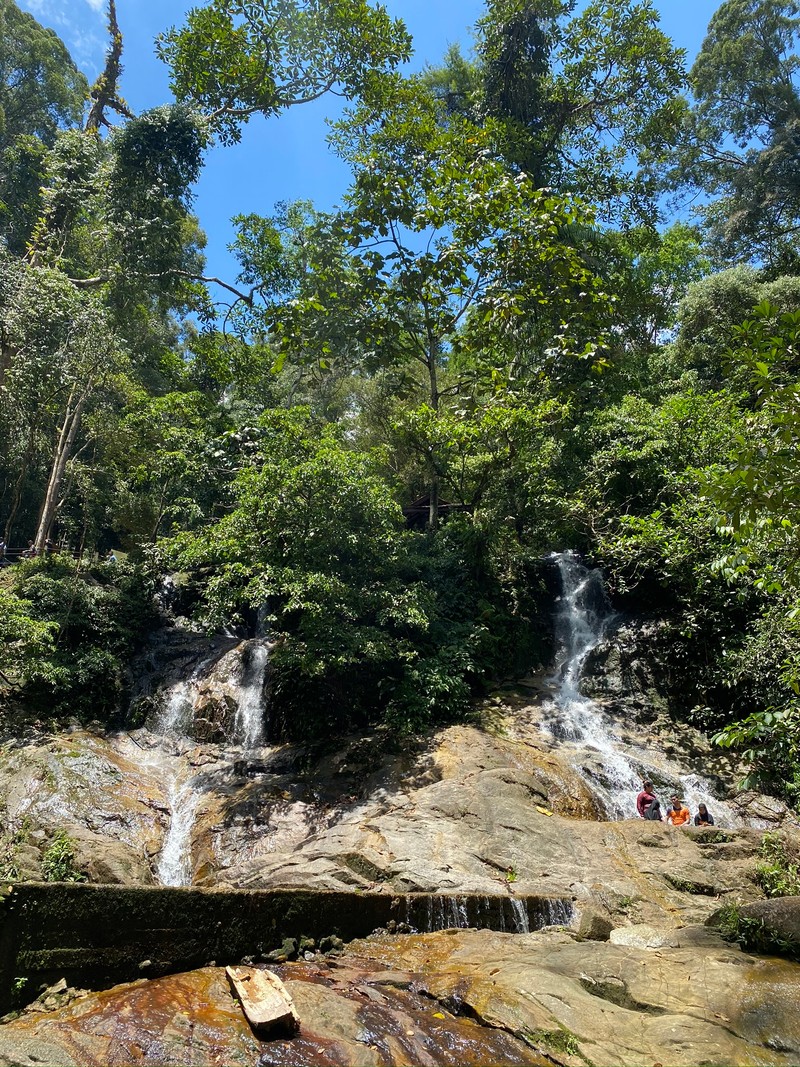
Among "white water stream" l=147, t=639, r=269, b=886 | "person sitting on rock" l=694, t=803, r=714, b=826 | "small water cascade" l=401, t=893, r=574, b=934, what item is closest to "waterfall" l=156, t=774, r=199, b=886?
"white water stream" l=147, t=639, r=269, b=886

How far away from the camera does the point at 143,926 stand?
4414 mm

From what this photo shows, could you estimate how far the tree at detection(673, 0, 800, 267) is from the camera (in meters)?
24.4

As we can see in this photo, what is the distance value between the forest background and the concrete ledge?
411 centimetres

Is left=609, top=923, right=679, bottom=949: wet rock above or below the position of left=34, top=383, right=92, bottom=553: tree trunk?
below

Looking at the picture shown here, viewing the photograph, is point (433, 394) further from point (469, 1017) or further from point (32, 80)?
point (32, 80)

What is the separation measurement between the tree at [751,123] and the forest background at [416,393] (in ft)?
0.46

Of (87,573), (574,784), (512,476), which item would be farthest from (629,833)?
(87,573)

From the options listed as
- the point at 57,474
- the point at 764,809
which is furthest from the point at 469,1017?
the point at 57,474

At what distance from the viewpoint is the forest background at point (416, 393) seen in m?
9.63

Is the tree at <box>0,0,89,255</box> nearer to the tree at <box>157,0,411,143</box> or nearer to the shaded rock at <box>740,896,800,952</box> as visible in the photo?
the tree at <box>157,0,411,143</box>

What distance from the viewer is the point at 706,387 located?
21406 mm

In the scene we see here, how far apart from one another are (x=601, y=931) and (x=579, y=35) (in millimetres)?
25635

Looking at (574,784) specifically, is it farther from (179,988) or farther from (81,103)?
(81,103)

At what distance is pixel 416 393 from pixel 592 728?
9721mm
